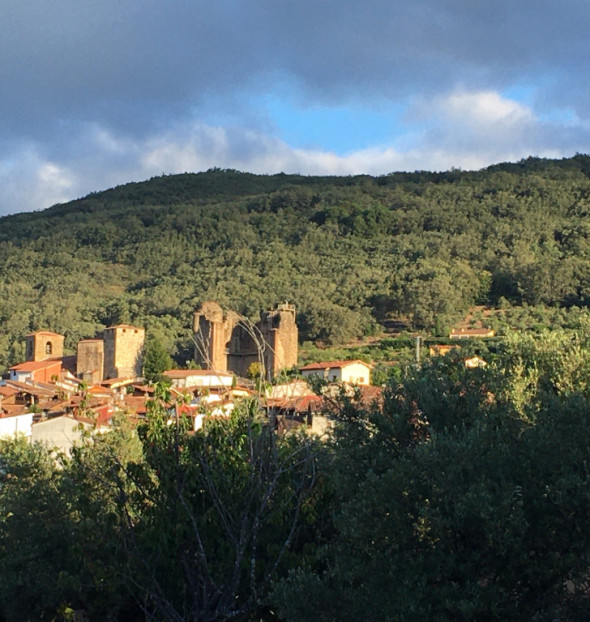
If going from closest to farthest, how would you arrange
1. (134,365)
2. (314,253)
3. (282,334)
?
(282,334) < (134,365) < (314,253)

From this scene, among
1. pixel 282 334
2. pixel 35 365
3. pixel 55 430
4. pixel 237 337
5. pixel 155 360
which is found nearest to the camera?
pixel 55 430

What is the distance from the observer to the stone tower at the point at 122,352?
55.4 m

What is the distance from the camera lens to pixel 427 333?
64.9 m

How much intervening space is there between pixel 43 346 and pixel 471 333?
24.8 metres

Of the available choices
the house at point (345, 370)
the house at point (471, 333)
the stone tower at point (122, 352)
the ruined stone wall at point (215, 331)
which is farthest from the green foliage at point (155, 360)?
the house at point (471, 333)

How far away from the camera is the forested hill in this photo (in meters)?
70.2

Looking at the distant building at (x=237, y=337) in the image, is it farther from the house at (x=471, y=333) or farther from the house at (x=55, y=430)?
the house at (x=55, y=430)

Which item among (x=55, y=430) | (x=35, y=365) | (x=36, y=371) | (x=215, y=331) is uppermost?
(x=215, y=331)

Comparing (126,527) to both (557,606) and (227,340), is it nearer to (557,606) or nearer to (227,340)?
(557,606)

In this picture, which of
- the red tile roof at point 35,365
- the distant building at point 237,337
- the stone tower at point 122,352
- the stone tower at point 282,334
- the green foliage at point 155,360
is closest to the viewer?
the red tile roof at point 35,365

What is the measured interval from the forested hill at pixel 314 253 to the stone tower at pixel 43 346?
548 centimetres

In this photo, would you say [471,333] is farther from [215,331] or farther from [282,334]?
[215,331]

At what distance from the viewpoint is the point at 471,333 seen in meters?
61.5

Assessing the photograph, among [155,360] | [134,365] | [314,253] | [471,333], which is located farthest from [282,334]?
[314,253]
